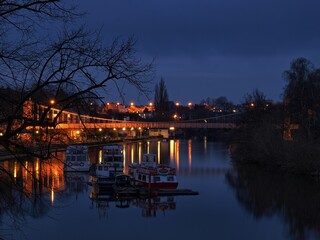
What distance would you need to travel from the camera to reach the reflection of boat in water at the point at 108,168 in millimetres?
29062

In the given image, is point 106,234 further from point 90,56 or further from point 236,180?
point 236,180

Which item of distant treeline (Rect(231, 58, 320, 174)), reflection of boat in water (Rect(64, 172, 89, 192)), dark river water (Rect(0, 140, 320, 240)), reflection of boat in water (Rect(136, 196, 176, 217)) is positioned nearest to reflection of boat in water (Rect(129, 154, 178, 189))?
dark river water (Rect(0, 140, 320, 240))

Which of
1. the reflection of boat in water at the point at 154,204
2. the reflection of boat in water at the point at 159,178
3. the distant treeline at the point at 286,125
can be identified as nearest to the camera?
the reflection of boat in water at the point at 154,204

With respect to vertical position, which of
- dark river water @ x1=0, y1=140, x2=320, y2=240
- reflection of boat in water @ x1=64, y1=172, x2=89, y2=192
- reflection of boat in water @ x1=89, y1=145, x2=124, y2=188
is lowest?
dark river water @ x1=0, y1=140, x2=320, y2=240

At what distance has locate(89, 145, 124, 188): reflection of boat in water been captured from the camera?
2906 cm

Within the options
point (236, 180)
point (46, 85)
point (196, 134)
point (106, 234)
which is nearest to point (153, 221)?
point (106, 234)

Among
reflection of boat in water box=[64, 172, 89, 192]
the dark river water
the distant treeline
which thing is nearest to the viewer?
Answer: the dark river water

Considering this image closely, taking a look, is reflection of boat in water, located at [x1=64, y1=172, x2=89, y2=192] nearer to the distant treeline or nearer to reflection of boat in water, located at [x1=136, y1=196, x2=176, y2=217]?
reflection of boat in water, located at [x1=136, y1=196, x2=176, y2=217]

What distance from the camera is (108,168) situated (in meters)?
32.4

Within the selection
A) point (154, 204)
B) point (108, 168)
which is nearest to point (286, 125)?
point (108, 168)

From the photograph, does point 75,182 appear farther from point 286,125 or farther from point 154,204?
point 286,125

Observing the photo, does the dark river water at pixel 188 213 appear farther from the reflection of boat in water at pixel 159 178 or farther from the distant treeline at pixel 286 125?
the distant treeline at pixel 286 125

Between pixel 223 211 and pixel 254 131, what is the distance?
79.2ft

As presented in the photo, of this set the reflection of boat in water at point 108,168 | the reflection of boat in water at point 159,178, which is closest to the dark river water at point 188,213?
the reflection of boat in water at point 108,168
